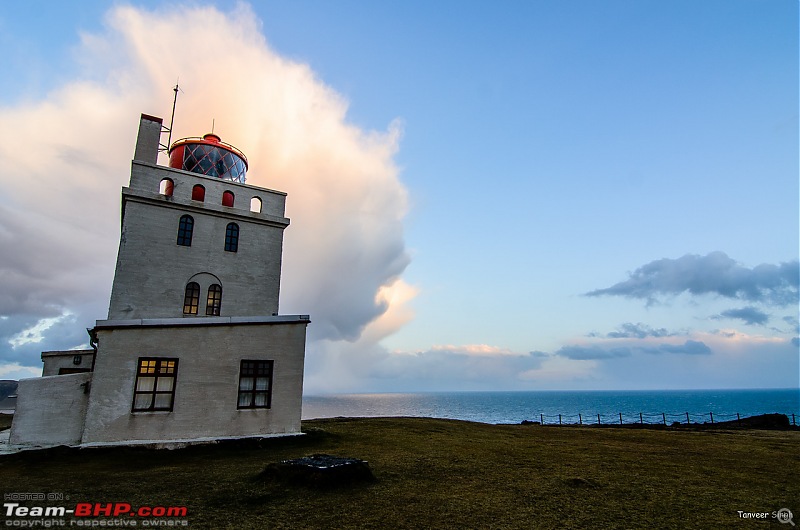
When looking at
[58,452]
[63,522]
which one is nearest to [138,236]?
[58,452]

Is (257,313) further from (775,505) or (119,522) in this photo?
(775,505)

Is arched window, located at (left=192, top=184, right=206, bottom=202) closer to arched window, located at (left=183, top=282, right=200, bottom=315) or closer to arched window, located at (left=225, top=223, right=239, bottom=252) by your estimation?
arched window, located at (left=225, top=223, right=239, bottom=252)

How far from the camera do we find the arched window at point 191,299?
2150cm

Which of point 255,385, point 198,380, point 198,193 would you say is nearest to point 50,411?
point 198,380

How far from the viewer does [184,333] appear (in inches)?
640

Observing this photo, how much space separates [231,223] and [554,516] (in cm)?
2098

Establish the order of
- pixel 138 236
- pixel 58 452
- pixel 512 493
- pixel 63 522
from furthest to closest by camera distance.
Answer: pixel 138 236
pixel 58 452
pixel 512 493
pixel 63 522

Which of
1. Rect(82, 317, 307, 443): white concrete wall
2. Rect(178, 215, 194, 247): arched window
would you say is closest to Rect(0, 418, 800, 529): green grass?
Rect(82, 317, 307, 443): white concrete wall

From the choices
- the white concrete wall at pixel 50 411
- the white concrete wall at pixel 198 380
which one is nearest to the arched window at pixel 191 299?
the white concrete wall at pixel 198 380

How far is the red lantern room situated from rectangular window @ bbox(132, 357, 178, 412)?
1271cm

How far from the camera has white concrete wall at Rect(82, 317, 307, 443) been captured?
1498cm

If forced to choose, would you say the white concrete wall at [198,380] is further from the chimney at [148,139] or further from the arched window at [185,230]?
the chimney at [148,139]

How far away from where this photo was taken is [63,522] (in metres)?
7.58

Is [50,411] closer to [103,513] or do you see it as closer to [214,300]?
[214,300]
